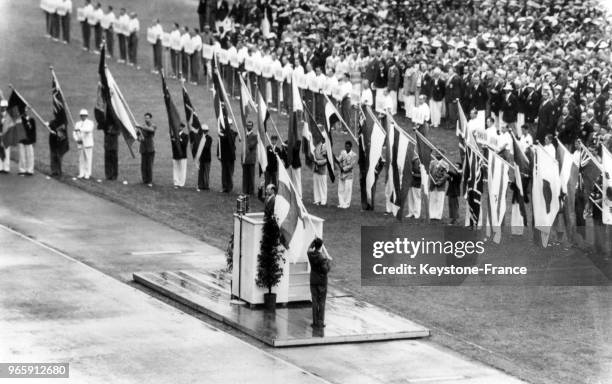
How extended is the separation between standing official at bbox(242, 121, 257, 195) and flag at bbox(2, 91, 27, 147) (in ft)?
18.3

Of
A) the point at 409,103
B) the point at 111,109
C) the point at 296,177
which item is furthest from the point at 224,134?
the point at 409,103

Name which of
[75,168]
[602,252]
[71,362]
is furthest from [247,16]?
[71,362]

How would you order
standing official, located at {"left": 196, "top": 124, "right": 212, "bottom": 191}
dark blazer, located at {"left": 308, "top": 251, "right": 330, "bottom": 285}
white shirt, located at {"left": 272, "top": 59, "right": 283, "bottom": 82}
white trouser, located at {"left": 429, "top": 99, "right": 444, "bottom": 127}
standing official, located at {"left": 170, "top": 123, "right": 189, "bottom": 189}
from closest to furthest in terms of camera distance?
dark blazer, located at {"left": 308, "top": 251, "right": 330, "bottom": 285} → standing official, located at {"left": 196, "top": 124, "right": 212, "bottom": 191} → standing official, located at {"left": 170, "top": 123, "right": 189, "bottom": 189} → white trouser, located at {"left": 429, "top": 99, "right": 444, "bottom": 127} → white shirt, located at {"left": 272, "top": 59, "right": 283, "bottom": 82}

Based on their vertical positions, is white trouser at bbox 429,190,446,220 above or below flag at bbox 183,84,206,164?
below

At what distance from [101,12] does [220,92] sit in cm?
1642

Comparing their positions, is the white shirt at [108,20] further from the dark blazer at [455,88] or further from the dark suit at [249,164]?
the dark suit at [249,164]

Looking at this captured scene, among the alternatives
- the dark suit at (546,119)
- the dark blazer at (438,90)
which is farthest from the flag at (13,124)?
the dark suit at (546,119)

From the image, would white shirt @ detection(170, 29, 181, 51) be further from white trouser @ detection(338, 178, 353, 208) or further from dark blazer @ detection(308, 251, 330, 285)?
dark blazer @ detection(308, 251, 330, 285)

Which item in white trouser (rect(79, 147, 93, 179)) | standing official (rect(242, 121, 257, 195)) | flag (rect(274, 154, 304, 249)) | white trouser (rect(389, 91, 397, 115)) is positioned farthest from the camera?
white trouser (rect(389, 91, 397, 115))

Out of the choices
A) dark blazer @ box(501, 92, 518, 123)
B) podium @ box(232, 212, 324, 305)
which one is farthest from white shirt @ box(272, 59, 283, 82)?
podium @ box(232, 212, 324, 305)

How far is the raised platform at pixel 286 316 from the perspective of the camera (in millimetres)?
23892

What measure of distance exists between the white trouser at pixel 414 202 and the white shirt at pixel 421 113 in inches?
222

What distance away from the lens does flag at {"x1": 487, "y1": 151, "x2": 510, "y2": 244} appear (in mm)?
29531

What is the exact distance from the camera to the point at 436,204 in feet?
106
